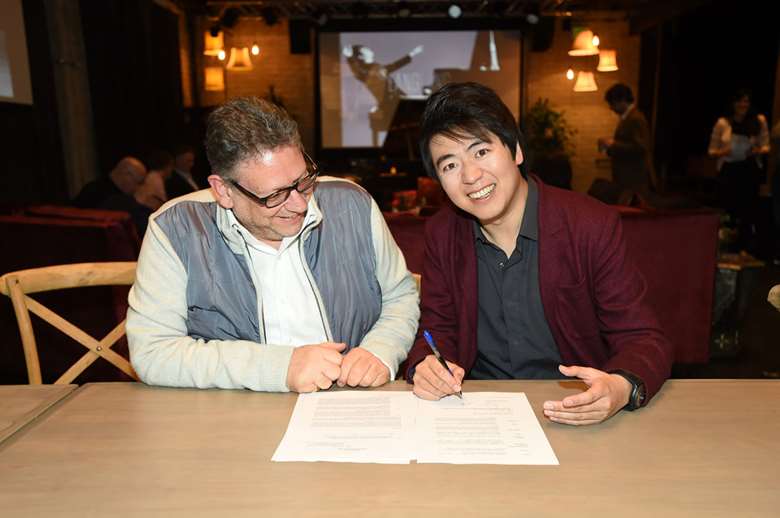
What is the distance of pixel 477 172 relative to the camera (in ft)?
4.88

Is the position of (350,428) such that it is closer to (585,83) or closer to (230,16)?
(585,83)

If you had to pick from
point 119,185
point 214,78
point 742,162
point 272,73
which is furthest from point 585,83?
point 119,185

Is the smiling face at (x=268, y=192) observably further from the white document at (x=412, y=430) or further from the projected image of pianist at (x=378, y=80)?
the projected image of pianist at (x=378, y=80)

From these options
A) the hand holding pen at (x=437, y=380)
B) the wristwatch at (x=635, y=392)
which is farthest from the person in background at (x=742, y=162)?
the hand holding pen at (x=437, y=380)

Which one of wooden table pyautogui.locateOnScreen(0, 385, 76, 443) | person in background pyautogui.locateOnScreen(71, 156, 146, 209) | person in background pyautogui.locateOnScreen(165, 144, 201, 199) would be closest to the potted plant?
person in background pyautogui.locateOnScreen(165, 144, 201, 199)

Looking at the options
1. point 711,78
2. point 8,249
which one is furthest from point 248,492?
point 711,78

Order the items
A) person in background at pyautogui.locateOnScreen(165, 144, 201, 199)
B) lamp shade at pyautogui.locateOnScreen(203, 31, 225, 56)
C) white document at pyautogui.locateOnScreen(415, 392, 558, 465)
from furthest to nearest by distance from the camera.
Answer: lamp shade at pyautogui.locateOnScreen(203, 31, 225, 56), person in background at pyautogui.locateOnScreen(165, 144, 201, 199), white document at pyautogui.locateOnScreen(415, 392, 558, 465)

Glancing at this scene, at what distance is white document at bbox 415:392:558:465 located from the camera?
1.03m

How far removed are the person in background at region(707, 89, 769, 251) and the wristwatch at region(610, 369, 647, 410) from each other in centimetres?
656

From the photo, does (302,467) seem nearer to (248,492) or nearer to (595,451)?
(248,492)

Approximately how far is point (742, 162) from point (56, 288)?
24.0ft

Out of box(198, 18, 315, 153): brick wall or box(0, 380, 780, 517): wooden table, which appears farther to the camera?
box(198, 18, 315, 153): brick wall

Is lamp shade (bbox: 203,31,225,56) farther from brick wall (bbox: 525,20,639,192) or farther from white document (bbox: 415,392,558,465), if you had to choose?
white document (bbox: 415,392,558,465)

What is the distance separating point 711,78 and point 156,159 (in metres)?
8.28
